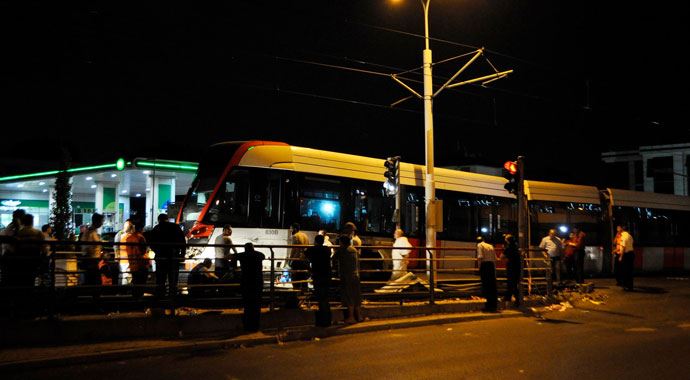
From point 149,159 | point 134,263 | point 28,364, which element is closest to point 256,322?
point 134,263

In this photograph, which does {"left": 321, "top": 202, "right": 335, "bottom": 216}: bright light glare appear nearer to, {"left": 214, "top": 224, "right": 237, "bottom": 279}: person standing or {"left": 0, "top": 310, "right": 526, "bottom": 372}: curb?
{"left": 214, "top": 224, "right": 237, "bottom": 279}: person standing

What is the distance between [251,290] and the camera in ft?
35.8

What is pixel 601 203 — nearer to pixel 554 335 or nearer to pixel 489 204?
pixel 489 204

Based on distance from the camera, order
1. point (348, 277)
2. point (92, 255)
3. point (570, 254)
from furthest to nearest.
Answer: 1. point (570, 254)
2. point (348, 277)
3. point (92, 255)

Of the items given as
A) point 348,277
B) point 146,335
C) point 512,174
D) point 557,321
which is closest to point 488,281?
point 557,321

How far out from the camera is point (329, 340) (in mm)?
10953

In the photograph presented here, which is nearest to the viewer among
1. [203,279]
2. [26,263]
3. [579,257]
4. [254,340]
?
[26,263]

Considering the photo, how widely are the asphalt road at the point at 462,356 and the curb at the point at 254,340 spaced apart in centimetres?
15

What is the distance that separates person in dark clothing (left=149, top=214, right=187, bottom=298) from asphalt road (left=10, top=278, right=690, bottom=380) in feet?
5.49

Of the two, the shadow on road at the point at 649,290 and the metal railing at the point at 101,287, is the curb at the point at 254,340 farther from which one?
the shadow on road at the point at 649,290

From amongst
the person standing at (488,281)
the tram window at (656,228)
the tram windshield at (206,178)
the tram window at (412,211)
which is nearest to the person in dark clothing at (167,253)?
the tram windshield at (206,178)

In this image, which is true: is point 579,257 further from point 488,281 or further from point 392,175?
point 392,175

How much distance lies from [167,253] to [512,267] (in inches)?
315

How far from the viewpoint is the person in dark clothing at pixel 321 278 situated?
1167 cm
